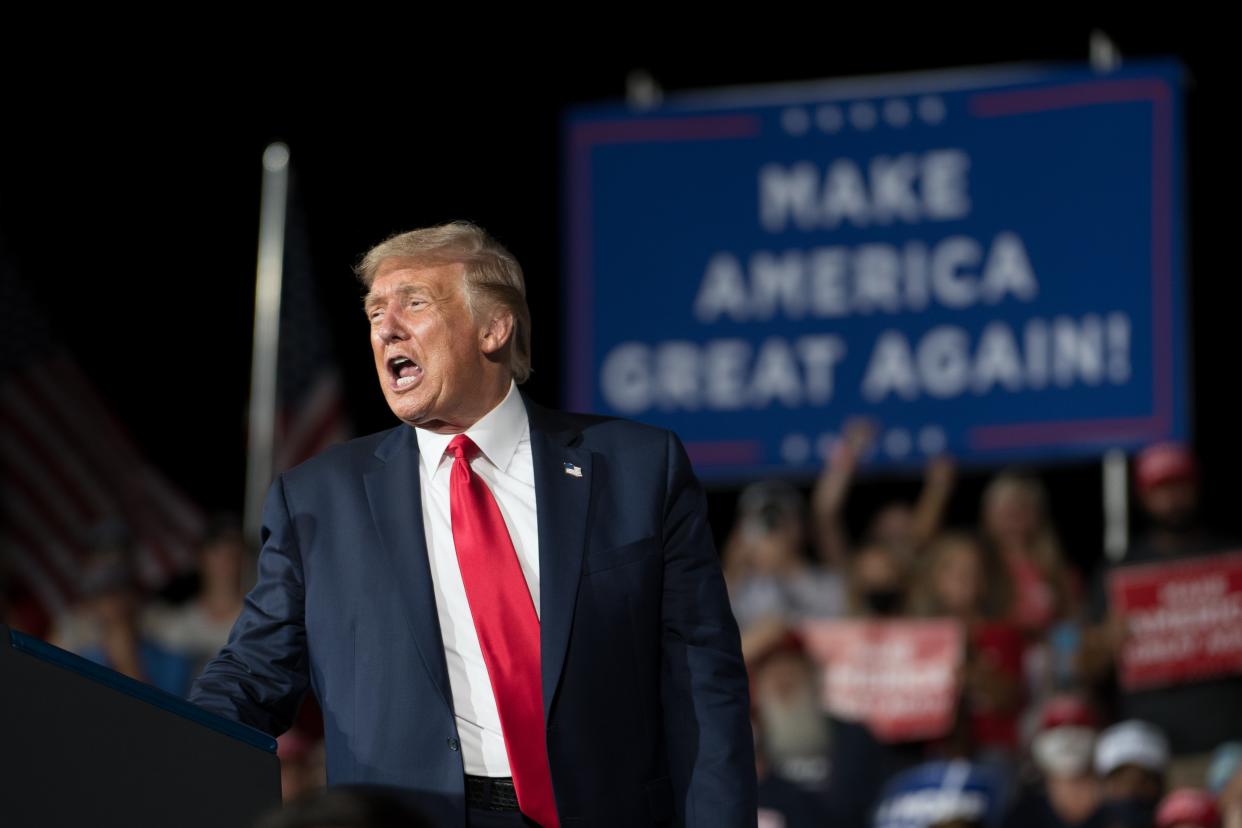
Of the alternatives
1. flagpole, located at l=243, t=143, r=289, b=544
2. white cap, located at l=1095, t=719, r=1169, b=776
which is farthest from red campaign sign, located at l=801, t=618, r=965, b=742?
flagpole, located at l=243, t=143, r=289, b=544

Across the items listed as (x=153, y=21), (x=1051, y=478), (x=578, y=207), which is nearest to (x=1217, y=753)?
(x=578, y=207)

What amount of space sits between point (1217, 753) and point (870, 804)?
3.43 ft

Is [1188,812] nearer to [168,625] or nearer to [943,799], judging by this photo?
[943,799]

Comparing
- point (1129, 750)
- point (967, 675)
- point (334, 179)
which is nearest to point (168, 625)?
point (967, 675)

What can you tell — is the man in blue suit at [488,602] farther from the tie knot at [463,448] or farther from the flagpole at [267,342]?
the flagpole at [267,342]

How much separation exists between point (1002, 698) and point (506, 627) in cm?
393

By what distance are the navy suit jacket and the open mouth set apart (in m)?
0.12

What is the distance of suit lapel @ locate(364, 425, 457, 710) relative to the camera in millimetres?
2707

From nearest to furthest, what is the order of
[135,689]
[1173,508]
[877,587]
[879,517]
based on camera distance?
[135,689] → [1173,508] → [877,587] → [879,517]

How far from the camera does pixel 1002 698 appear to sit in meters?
6.41

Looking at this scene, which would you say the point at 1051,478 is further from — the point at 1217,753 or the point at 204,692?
the point at 204,692

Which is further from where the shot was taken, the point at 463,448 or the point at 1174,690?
the point at 1174,690

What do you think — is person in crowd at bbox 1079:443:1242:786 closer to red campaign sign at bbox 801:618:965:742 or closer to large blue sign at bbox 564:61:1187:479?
red campaign sign at bbox 801:618:965:742

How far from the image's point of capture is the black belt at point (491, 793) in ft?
8.82
